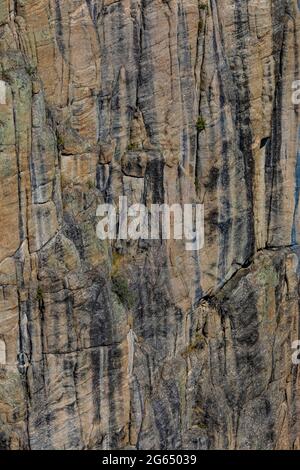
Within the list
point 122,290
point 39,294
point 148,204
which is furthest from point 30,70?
point 122,290

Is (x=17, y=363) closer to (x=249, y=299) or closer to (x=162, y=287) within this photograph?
(x=162, y=287)

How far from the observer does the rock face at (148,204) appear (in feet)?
128

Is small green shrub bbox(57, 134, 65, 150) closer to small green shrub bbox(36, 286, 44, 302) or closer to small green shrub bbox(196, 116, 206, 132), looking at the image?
small green shrub bbox(36, 286, 44, 302)

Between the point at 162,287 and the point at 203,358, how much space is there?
443 centimetres

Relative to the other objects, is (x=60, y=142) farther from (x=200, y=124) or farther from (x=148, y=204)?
(x=200, y=124)

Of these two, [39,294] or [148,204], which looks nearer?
[39,294]

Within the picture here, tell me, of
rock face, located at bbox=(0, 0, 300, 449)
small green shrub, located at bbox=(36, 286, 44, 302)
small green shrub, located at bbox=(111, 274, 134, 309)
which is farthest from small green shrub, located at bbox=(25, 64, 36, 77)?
small green shrub, located at bbox=(111, 274, 134, 309)

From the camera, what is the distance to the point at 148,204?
42812 mm

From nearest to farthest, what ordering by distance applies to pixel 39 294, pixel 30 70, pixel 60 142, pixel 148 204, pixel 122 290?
pixel 30 70
pixel 39 294
pixel 60 142
pixel 122 290
pixel 148 204

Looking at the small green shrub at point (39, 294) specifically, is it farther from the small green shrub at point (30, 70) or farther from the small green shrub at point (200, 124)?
the small green shrub at point (200, 124)

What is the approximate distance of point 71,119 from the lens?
40531 mm

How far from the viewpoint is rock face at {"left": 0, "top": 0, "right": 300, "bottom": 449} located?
3900cm

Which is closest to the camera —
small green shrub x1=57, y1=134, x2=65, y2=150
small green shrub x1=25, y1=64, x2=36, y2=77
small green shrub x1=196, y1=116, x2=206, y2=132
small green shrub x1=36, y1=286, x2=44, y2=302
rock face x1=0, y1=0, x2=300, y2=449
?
small green shrub x1=25, y1=64, x2=36, y2=77

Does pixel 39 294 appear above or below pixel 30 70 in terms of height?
below
